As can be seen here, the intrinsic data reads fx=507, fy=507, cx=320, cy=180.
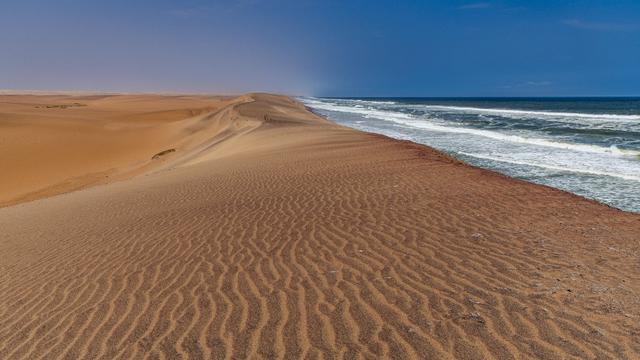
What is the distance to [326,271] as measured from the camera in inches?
Result: 249

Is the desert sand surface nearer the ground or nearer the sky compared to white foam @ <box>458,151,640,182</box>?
nearer the sky

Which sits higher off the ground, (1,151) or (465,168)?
(465,168)

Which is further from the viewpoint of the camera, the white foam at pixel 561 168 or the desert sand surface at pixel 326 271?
the white foam at pixel 561 168

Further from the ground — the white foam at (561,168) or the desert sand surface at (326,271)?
the desert sand surface at (326,271)

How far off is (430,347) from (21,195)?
1924 cm

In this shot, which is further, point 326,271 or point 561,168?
point 561,168

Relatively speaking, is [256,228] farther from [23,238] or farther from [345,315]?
[23,238]

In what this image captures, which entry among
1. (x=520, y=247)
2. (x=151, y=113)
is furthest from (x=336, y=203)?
(x=151, y=113)

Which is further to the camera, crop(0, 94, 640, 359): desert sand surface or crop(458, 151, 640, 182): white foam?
crop(458, 151, 640, 182): white foam

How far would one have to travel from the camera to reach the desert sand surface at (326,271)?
15.3 ft

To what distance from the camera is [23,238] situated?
9.36 m

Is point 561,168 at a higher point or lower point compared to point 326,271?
lower

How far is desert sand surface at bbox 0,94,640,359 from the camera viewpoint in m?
4.65

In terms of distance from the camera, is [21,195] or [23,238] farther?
[21,195]
